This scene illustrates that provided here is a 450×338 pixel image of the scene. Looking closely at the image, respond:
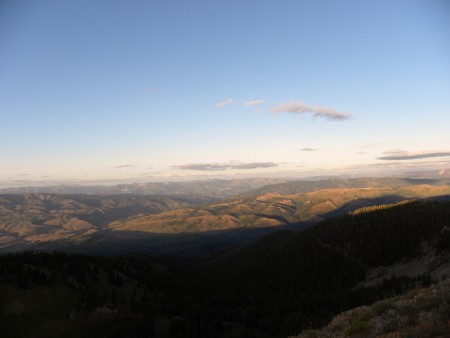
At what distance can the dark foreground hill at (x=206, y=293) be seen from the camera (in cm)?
7531

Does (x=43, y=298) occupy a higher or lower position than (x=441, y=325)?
lower

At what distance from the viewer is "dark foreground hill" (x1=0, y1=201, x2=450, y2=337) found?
247 feet

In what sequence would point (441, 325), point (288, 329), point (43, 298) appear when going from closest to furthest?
point (441, 325), point (43, 298), point (288, 329)

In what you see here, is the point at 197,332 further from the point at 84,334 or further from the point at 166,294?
the point at 166,294

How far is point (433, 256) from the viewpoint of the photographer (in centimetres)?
14225

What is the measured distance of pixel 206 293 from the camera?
14950cm

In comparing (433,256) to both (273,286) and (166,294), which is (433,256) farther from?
(166,294)

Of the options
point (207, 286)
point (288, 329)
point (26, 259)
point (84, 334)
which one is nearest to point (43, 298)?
point (84, 334)

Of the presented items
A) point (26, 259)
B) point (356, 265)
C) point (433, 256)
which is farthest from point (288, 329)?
point (356, 265)

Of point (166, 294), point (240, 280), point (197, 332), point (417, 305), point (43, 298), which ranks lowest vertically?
point (240, 280)

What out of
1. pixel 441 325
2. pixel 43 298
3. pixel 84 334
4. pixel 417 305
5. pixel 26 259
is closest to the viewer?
pixel 441 325

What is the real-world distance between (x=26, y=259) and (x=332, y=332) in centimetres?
10165

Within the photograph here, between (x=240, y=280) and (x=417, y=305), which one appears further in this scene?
(x=240, y=280)

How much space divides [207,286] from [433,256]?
378ft
